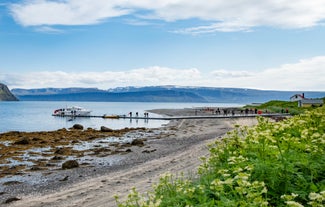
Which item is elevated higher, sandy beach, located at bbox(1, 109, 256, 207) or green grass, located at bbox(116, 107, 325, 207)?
green grass, located at bbox(116, 107, 325, 207)

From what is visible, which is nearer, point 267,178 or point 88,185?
point 267,178

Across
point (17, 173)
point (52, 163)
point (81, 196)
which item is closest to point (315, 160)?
point (81, 196)

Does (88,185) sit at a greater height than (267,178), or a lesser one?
lesser

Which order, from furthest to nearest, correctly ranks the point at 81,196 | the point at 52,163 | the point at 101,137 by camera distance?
1. the point at 101,137
2. the point at 52,163
3. the point at 81,196

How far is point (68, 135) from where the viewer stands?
41.9 meters

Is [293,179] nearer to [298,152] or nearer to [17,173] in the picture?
[298,152]

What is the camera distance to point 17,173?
2005 centimetres

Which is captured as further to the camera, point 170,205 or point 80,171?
point 80,171

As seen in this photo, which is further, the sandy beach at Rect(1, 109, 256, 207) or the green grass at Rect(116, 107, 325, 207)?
the sandy beach at Rect(1, 109, 256, 207)

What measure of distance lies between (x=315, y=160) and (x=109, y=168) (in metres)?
15.1

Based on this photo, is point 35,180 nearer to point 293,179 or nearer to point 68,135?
point 293,179

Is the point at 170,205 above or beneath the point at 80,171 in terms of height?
above

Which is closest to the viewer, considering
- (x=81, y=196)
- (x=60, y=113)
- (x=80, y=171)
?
(x=81, y=196)

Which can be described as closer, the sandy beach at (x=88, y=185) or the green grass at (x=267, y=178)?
the green grass at (x=267, y=178)
